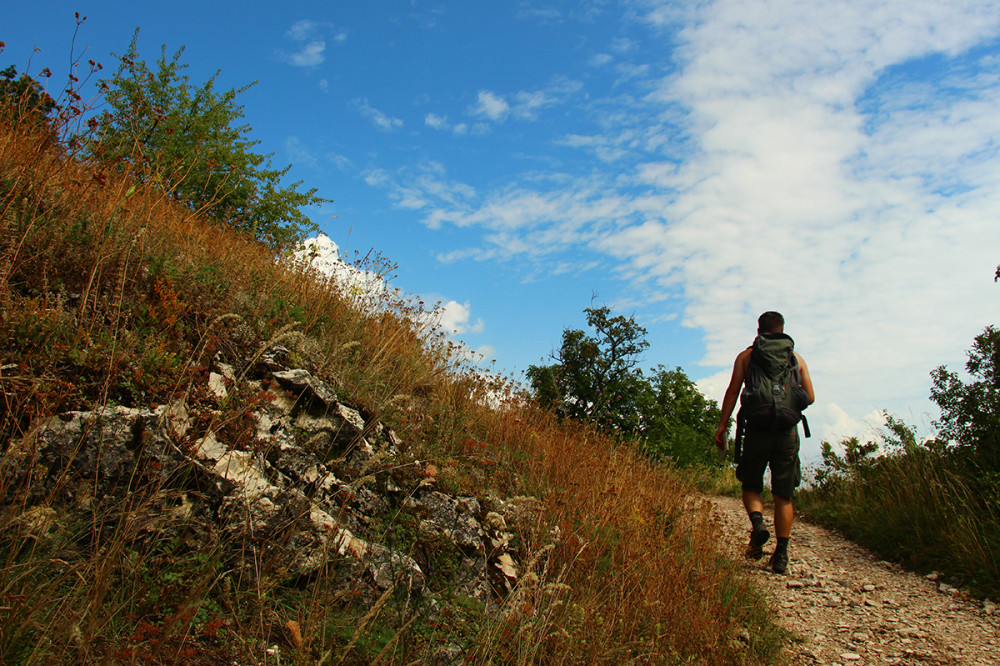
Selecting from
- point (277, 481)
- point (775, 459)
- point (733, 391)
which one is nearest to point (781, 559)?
point (775, 459)

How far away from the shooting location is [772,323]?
5.89 meters

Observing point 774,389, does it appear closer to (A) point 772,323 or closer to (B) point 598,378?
(A) point 772,323

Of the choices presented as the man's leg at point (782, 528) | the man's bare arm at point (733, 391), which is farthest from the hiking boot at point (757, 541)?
the man's bare arm at point (733, 391)

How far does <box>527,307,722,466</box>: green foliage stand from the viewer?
14.0 meters

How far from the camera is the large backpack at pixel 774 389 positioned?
5410 millimetres

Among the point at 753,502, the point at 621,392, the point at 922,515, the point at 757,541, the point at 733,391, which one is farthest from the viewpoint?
the point at 621,392

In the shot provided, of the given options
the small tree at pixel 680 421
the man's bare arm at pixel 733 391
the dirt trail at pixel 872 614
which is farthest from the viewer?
the small tree at pixel 680 421

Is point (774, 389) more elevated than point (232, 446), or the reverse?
point (774, 389)

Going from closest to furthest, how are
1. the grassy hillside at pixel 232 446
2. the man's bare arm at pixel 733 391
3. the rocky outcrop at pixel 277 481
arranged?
the grassy hillside at pixel 232 446 → the rocky outcrop at pixel 277 481 → the man's bare arm at pixel 733 391

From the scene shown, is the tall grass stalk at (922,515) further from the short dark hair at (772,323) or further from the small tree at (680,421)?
the small tree at (680,421)

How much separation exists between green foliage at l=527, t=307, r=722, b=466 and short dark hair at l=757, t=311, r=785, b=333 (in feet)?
26.5

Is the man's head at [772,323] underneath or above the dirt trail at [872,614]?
above

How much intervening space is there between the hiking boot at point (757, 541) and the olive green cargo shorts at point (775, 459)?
1.32 feet

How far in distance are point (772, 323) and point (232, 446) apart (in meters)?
5.39
